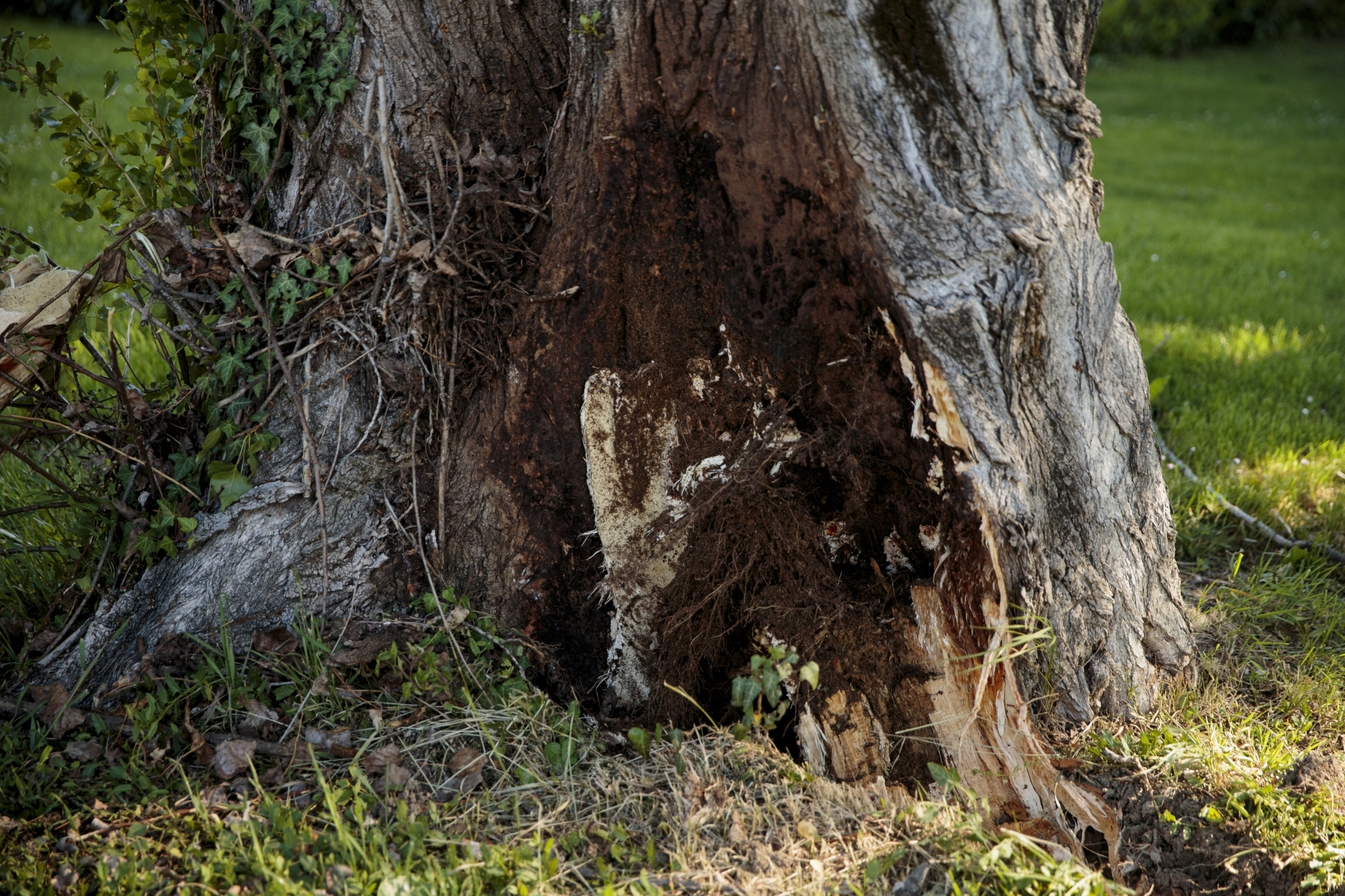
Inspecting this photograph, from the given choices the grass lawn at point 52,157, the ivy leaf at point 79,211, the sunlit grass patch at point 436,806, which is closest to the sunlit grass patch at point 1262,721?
the sunlit grass patch at point 436,806

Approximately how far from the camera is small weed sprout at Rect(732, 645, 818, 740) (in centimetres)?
207

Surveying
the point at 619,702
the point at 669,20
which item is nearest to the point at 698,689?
the point at 619,702

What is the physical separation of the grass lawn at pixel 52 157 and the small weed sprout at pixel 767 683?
8.10 ft

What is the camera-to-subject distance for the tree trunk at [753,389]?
1.94m

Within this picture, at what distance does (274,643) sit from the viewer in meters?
2.34

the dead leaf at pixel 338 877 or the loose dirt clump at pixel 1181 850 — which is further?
the loose dirt clump at pixel 1181 850

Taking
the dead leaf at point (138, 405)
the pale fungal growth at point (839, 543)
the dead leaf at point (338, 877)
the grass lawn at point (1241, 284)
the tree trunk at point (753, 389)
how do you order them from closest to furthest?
the dead leaf at point (338, 877) < the tree trunk at point (753, 389) < the pale fungal growth at point (839, 543) < the dead leaf at point (138, 405) < the grass lawn at point (1241, 284)

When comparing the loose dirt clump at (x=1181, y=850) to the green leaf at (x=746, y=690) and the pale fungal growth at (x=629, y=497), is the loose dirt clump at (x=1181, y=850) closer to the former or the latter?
the green leaf at (x=746, y=690)

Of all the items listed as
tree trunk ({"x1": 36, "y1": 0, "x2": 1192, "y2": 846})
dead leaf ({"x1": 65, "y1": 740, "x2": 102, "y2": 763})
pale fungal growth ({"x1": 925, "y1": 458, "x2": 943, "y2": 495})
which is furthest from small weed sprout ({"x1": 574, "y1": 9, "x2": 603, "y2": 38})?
dead leaf ({"x1": 65, "y1": 740, "x2": 102, "y2": 763})

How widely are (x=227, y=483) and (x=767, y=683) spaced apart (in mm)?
1624

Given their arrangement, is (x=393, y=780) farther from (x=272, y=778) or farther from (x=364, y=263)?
(x=364, y=263)

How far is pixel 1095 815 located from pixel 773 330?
1460 mm

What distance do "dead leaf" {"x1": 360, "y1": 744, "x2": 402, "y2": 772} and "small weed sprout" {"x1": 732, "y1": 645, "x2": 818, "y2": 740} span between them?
0.86m

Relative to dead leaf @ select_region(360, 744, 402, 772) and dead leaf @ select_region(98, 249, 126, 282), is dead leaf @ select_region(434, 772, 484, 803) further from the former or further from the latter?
dead leaf @ select_region(98, 249, 126, 282)
